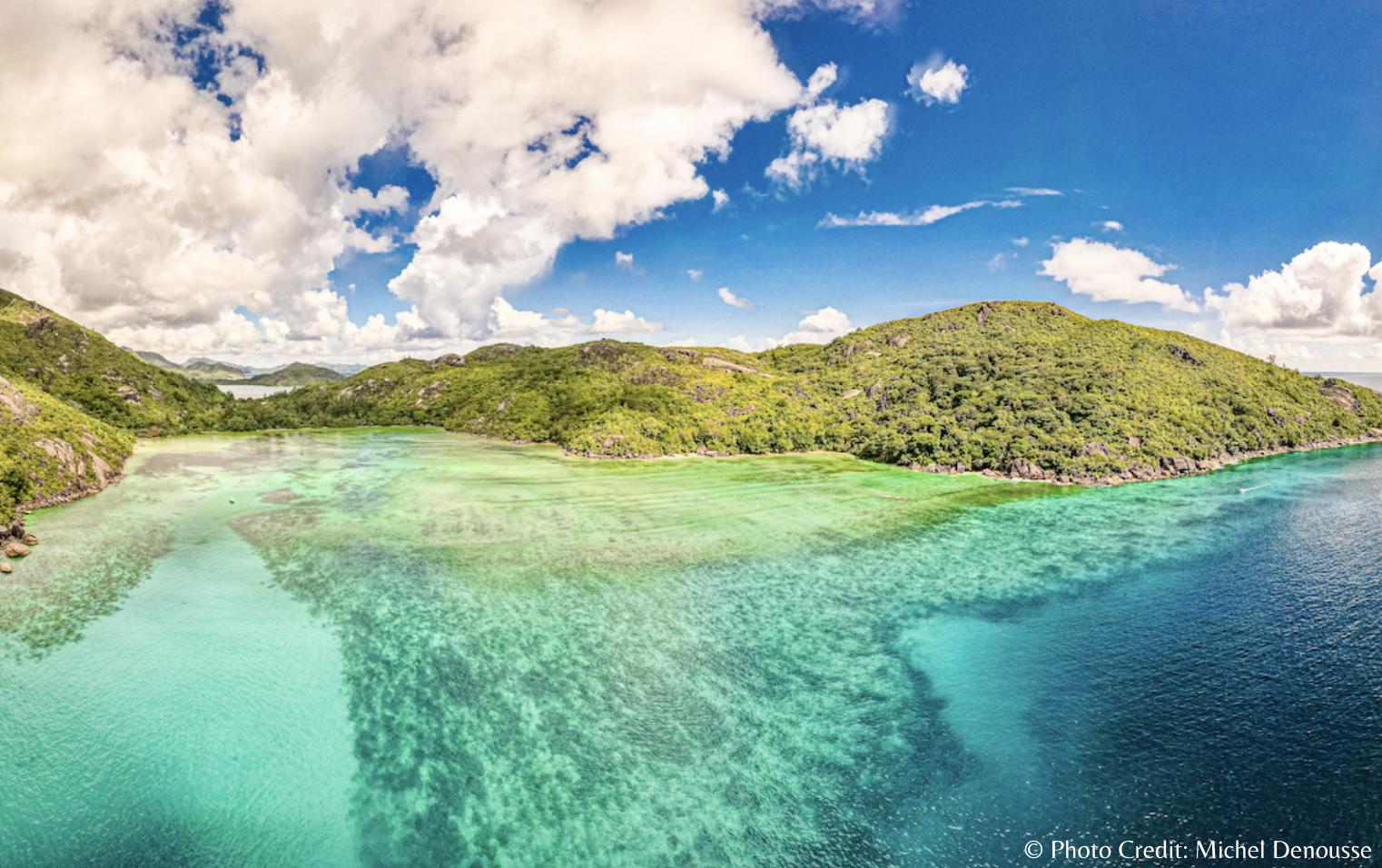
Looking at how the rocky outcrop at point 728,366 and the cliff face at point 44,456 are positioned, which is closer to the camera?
the cliff face at point 44,456

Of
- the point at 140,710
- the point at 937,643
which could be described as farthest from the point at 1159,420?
the point at 140,710

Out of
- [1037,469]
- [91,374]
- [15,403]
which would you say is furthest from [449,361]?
[1037,469]

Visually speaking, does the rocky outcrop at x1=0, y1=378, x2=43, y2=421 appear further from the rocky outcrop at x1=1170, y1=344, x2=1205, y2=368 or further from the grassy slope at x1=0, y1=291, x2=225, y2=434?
the rocky outcrop at x1=1170, y1=344, x2=1205, y2=368

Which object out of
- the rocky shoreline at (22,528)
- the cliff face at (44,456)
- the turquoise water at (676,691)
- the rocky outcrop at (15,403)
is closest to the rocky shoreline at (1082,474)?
the turquoise water at (676,691)

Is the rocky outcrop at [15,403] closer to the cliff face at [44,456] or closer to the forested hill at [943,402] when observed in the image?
the cliff face at [44,456]

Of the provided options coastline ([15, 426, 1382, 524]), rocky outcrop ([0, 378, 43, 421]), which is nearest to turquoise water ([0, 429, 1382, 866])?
coastline ([15, 426, 1382, 524])

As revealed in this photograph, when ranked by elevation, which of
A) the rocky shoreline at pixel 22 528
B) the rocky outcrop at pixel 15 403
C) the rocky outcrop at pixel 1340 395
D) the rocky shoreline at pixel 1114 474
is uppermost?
the rocky outcrop at pixel 1340 395
